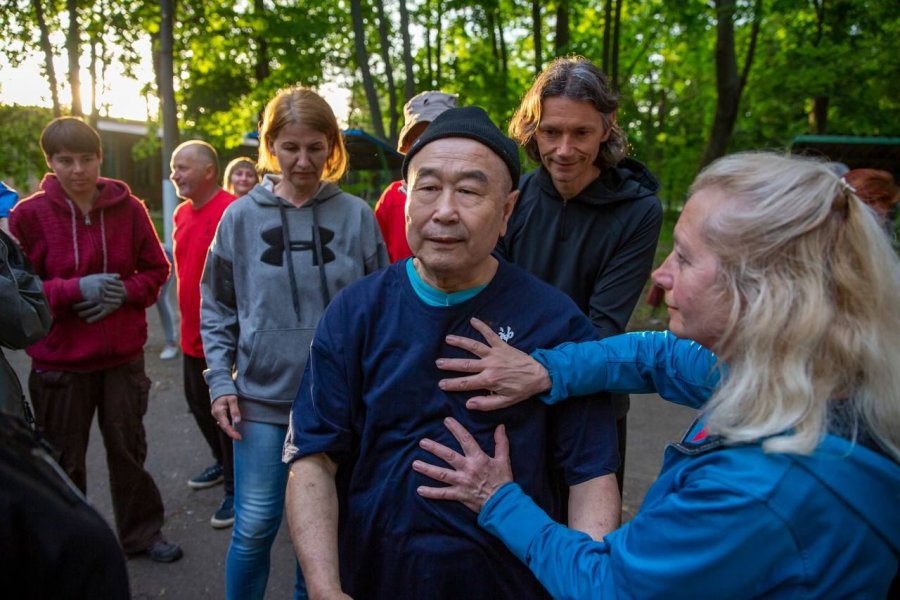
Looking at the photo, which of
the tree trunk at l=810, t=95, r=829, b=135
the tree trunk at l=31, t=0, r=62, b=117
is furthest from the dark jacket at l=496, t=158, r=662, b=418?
the tree trunk at l=31, t=0, r=62, b=117

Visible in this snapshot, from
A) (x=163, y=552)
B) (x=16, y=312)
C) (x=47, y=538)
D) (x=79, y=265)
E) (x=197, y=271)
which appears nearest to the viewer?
(x=47, y=538)

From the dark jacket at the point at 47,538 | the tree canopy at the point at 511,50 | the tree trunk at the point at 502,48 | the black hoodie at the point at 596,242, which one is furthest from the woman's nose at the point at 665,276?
the tree trunk at the point at 502,48

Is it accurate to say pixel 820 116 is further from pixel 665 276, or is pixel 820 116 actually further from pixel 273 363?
pixel 665 276

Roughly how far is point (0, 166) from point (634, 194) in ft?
54.6

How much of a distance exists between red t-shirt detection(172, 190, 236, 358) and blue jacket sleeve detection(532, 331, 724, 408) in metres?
2.85

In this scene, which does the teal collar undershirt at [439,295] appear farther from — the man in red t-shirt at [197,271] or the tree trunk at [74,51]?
the tree trunk at [74,51]

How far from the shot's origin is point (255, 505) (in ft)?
8.33

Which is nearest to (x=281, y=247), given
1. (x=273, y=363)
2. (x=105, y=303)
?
(x=273, y=363)

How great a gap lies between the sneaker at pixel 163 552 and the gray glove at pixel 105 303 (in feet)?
4.11

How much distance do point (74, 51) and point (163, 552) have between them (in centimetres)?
1267

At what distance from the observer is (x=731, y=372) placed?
3.99 ft

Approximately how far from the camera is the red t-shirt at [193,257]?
3945mm

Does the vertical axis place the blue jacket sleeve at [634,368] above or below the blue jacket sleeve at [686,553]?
above

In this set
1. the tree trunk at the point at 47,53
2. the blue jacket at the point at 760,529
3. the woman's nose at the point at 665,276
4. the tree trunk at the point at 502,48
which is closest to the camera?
the blue jacket at the point at 760,529
